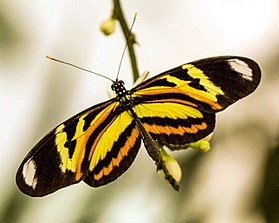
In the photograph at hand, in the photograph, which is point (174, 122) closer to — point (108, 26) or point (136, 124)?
point (136, 124)

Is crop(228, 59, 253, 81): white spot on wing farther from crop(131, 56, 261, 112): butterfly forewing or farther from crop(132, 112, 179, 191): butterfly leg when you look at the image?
crop(132, 112, 179, 191): butterfly leg

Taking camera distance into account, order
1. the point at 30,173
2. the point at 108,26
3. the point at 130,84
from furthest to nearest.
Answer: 1. the point at 130,84
2. the point at 108,26
3. the point at 30,173

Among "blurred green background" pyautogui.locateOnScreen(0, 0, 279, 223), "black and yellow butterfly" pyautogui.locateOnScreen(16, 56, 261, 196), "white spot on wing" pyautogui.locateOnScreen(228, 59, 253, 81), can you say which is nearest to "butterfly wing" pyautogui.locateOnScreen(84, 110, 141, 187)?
"black and yellow butterfly" pyautogui.locateOnScreen(16, 56, 261, 196)

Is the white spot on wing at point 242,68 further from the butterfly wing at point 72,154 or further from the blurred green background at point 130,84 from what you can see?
the blurred green background at point 130,84

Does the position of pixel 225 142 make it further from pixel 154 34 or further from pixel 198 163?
pixel 154 34

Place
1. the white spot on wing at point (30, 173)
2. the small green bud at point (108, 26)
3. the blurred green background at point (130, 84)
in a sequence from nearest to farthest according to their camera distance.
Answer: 1. the white spot on wing at point (30, 173)
2. the small green bud at point (108, 26)
3. the blurred green background at point (130, 84)

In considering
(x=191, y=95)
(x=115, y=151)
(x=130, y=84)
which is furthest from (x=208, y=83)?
(x=130, y=84)

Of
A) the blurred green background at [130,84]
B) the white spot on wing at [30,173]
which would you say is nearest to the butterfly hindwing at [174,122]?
the white spot on wing at [30,173]
